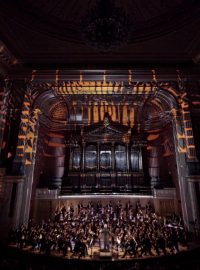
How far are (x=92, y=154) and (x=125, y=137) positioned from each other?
2875 millimetres

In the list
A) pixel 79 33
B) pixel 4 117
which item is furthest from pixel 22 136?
pixel 79 33

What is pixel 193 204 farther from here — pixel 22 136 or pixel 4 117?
pixel 4 117

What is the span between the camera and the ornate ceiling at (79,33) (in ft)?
30.6

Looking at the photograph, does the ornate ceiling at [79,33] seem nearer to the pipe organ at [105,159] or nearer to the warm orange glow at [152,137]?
the pipe organ at [105,159]

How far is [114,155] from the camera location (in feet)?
47.6

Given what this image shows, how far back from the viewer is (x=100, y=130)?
49.2ft

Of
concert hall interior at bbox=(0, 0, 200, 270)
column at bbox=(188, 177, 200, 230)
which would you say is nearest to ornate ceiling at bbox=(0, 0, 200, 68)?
concert hall interior at bbox=(0, 0, 200, 270)

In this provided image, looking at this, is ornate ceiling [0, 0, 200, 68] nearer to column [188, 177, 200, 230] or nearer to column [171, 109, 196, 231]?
column [171, 109, 196, 231]

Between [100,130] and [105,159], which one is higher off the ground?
[100,130]

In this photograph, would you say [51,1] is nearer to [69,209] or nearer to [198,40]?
[198,40]

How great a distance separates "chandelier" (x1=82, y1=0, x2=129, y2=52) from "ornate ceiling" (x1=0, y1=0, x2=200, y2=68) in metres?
1.20

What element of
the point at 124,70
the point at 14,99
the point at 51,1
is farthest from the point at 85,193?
the point at 51,1

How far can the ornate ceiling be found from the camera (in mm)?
9312

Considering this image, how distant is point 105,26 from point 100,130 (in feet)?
27.7
